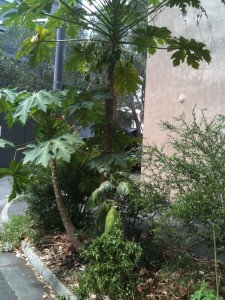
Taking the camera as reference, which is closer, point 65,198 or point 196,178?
point 196,178

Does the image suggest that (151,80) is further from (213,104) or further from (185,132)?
(185,132)

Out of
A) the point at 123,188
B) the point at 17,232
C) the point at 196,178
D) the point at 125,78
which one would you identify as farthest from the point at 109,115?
the point at 17,232

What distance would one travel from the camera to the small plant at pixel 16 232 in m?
6.60

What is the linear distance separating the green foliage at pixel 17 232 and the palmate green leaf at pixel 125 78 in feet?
8.89

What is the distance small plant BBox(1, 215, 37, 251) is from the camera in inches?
260

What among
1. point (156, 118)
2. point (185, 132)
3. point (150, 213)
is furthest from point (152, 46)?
point (156, 118)

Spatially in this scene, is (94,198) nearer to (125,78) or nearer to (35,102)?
(35,102)

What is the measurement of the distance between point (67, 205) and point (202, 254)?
8.64ft

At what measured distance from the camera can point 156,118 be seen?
9.84m

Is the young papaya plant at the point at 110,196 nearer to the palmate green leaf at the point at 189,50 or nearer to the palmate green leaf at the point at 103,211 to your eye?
the palmate green leaf at the point at 103,211

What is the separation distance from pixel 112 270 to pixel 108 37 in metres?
2.85

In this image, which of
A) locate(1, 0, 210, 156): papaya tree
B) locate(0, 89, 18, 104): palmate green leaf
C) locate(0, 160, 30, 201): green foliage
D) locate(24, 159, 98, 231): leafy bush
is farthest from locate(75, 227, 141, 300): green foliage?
locate(24, 159, 98, 231): leafy bush

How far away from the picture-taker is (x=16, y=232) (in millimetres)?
6965

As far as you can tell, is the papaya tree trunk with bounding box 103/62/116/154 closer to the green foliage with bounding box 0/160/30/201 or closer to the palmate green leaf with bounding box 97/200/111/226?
the palmate green leaf with bounding box 97/200/111/226
